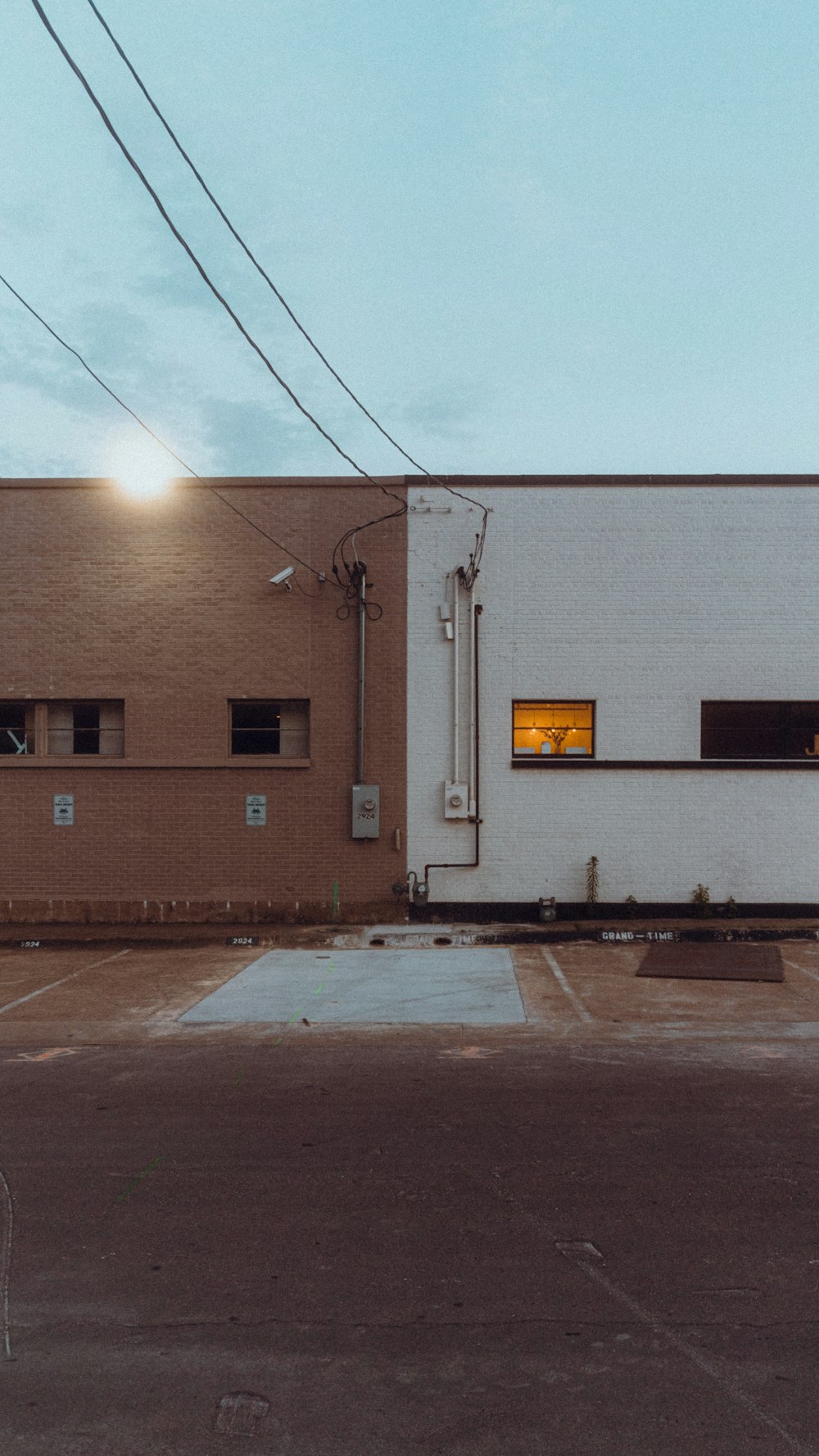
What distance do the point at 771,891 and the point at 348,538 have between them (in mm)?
8441

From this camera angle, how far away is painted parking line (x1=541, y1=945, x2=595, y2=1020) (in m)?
8.52

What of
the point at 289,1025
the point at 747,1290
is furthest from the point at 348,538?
the point at 747,1290

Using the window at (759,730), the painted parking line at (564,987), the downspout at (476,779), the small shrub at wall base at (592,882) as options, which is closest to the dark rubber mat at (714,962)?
the painted parking line at (564,987)

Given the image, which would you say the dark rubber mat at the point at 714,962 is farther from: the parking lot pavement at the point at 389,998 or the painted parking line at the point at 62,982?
the painted parking line at the point at 62,982

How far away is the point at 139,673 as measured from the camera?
13.5 m

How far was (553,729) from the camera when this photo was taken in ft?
44.3

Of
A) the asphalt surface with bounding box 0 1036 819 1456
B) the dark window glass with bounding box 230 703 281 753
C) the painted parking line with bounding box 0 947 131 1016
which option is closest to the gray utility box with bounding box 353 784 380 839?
the dark window glass with bounding box 230 703 281 753

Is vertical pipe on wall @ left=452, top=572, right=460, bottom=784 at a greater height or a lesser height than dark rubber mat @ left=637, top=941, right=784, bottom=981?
greater

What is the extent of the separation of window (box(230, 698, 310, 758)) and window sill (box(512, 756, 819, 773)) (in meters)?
3.35

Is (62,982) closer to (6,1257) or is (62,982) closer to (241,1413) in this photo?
(6,1257)

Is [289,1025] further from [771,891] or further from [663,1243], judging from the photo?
[771,891]

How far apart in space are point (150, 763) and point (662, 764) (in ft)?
25.7

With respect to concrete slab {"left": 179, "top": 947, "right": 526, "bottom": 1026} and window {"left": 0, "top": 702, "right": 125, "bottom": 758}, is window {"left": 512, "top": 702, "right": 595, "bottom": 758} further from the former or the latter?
window {"left": 0, "top": 702, "right": 125, "bottom": 758}

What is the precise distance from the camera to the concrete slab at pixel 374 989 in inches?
335
